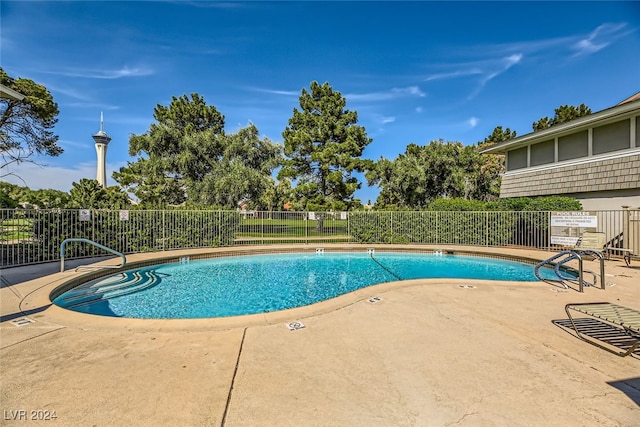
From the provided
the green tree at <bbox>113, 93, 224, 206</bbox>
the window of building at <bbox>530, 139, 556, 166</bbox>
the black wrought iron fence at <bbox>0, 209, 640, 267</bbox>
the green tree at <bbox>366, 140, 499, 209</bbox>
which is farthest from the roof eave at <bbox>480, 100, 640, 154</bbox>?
the green tree at <bbox>113, 93, 224, 206</bbox>

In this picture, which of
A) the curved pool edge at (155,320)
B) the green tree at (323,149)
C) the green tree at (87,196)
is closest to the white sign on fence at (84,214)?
the green tree at (87,196)

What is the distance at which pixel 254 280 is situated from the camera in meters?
8.67

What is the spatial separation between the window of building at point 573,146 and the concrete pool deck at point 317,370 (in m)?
11.3

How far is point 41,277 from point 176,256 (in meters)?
4.20

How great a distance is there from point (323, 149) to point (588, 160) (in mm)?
13411

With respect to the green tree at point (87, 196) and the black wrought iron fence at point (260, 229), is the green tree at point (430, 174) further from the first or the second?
the green tree at point (87, 196)

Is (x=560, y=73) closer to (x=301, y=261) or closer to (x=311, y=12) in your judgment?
(x=311, y=12)

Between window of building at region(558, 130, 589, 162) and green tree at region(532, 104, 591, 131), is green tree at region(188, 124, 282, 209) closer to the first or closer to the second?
window of building at region(558, 130, 589, 162)

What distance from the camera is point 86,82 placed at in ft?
43.0

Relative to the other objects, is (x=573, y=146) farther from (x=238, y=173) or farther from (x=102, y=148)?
(x=102, y=148)

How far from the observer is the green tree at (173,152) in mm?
19625

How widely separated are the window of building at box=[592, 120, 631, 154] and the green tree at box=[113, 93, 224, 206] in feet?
65.7

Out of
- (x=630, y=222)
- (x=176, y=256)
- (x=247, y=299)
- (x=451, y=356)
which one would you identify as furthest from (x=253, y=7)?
(x=630, y=222)

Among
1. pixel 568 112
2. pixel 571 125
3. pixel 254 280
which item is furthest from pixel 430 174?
pixel 254 280
